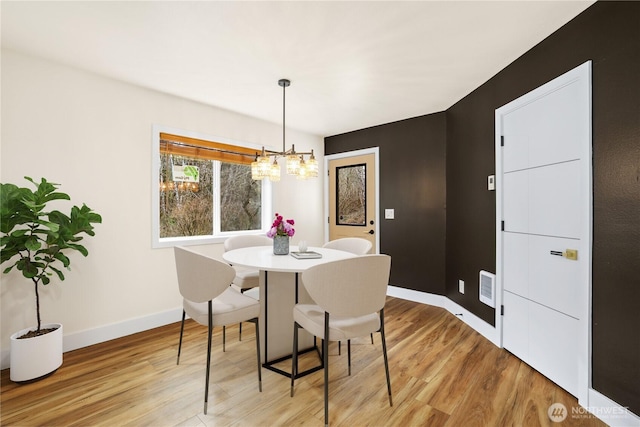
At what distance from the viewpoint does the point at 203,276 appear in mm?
1812

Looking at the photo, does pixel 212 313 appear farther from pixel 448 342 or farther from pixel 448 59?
pixel 448 59

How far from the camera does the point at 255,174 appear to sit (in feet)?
7.89

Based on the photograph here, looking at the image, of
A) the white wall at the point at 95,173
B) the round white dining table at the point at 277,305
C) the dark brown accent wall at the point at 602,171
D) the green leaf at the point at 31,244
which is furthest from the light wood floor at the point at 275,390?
the green leaf at the point at 31,244

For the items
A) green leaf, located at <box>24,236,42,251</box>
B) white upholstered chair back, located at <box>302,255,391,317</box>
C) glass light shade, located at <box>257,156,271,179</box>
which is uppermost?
glass light shade, located at <box>257,156,271,179</box>

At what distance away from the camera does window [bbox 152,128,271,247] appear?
319cm

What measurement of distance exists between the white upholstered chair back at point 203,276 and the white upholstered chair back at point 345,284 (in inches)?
20.3

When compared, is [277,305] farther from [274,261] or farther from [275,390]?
[275,390]

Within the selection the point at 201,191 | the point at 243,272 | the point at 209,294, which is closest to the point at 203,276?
the point at 209,294

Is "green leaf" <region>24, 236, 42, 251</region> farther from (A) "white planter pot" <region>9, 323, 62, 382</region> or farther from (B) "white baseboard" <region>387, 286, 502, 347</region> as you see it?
(B) "white baseboard" <region>387, 286, 502, 347</region>

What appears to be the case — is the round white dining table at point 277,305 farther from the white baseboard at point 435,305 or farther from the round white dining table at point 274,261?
the white baseboard at point 435,305

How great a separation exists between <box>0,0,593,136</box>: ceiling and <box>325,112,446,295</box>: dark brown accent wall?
852 millimetres

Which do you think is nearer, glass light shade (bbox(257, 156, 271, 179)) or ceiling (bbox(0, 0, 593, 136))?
ceiling (bbox(0, 0, 593, 136))

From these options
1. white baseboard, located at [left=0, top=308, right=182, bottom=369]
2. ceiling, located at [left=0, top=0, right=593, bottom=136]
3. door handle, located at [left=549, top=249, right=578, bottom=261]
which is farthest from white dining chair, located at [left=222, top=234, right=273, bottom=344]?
door handle, located at [left=549, top=249, right=578, bottom=261]

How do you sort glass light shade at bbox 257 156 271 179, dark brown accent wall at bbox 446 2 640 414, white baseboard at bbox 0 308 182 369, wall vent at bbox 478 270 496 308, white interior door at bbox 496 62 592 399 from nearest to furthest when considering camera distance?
dark brown accent wall at bbox 446 2 640 414 < white interior door at bbox 496 62 592 399 < glass light shade at bbox 257 156 271 179 < white baseboard at bbox 0 308 182 369 < wall vent at bbox 478 270 496 308
